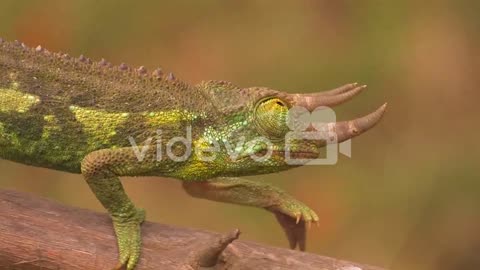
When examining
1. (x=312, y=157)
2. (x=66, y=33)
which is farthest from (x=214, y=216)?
(x=312, y=157)

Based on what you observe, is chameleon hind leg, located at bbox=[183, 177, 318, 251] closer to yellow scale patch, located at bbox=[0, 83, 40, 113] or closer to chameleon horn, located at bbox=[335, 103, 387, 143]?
chameleon horn, located at bbox=[335, 103, 387, 143]

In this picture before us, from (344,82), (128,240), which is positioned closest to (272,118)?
(128,240)

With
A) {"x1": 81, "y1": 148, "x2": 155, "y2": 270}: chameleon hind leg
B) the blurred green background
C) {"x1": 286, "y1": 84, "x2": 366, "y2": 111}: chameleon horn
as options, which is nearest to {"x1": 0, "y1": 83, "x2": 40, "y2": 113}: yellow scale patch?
{"x1": 81, "y1": 148, "x2": 155, "y2": 270}: chameleon hind leg

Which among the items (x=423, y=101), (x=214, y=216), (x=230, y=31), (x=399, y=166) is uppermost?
(x=230, y=31)

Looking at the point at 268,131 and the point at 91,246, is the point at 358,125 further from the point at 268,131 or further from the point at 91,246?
the point at 91,246

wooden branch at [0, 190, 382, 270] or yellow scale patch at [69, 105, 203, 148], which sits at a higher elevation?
yellow scale patch at [69, 105, 203, 148]

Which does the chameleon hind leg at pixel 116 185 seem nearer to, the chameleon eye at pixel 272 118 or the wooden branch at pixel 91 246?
the wooden branch at pixel 91 246

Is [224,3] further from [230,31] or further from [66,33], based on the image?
[66,33]
